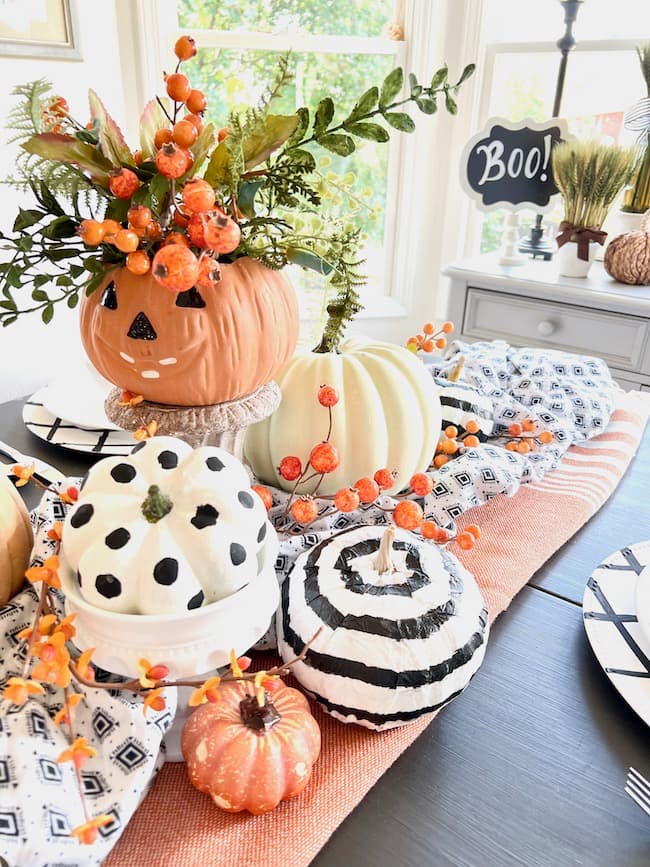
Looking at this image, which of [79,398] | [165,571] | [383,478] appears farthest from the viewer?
[79,398]

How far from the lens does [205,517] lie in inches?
19.1

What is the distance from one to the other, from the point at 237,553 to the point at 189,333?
0.24 meters

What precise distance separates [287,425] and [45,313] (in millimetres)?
293

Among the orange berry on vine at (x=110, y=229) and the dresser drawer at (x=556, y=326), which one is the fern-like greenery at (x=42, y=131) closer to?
the orange berry on vine at (x=110, y=229)

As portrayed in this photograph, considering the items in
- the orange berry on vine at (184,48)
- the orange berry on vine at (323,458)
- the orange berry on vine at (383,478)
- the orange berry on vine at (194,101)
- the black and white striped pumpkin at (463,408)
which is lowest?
the black and white striped pumpkin at (463,408)

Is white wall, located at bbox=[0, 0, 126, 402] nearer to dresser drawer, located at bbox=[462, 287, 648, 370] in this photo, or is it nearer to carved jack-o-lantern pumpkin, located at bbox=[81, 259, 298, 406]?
carved jack-o-lantern pumpkin, located at bbox=[81, 259, 298, 406]

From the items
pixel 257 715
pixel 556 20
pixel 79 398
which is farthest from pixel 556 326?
pixel 257 715

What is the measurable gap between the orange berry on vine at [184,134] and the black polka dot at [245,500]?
287mm

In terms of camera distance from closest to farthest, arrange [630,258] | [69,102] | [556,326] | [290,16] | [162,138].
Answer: [162,138] < [69,102] < [630,258] < [556,326] < [290,16]

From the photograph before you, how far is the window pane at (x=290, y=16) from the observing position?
2164 mm

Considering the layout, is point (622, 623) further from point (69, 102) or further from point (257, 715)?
point (69, 102)

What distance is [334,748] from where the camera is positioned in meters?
0.54

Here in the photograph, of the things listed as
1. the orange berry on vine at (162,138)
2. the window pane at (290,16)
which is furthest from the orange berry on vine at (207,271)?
the window pane at (290,16)

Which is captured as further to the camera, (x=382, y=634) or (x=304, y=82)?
(x=304, y=82)
